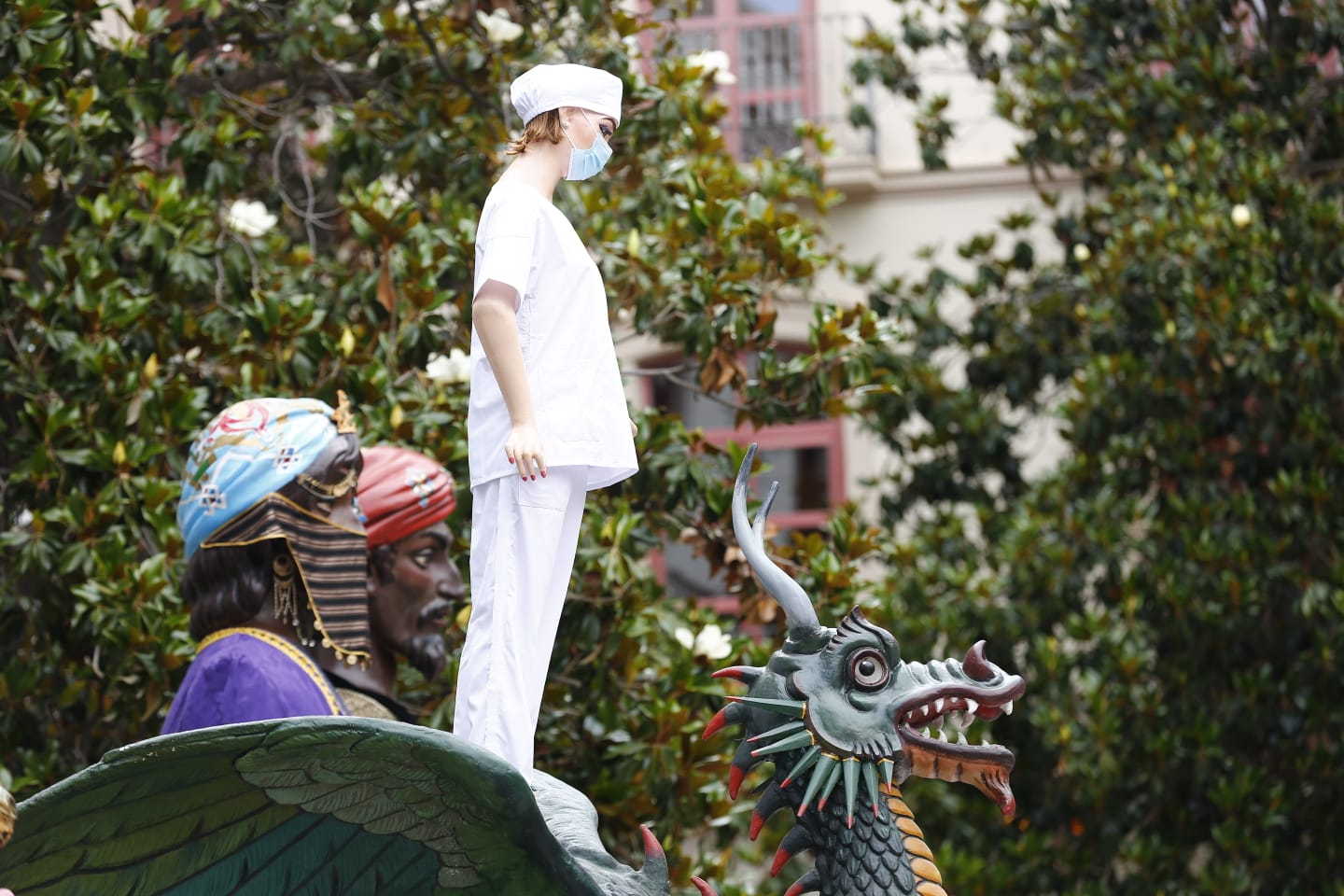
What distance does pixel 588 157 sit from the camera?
372 cm

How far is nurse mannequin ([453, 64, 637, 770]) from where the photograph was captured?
345 cm

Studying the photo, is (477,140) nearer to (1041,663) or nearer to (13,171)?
(13,171)

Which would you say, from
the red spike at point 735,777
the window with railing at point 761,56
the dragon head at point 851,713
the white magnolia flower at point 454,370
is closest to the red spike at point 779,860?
the dragon head at point 851,713

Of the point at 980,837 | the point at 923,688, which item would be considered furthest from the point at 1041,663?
the point at 923,688

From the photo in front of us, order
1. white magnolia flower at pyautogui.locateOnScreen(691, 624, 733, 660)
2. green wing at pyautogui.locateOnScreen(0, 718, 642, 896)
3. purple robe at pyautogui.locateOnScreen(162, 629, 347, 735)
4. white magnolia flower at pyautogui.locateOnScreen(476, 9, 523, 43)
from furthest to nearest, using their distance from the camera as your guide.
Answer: white magnolia flower at pyautogui.locateOnScreen(476, 9, 523, 43), white magnolia flower at pyautogui.locateOnScreen(691, 624, 733, 660), purple robe at pyautogui.locateOnScreen(162, 629, 347, 735), green wing at pyautogui.locateOnScreen(0, 718, 642, 896)

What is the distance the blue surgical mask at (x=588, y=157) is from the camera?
12.1 ft

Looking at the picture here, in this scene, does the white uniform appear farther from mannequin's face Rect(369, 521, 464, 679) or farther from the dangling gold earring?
mannequin's face Rect(369, 521, 464, 679)

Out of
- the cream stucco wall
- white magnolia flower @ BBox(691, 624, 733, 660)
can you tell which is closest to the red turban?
white magnolia flower @ BBox(691, 624, 733, 660)

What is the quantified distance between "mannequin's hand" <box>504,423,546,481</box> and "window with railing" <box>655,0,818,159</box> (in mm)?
11538

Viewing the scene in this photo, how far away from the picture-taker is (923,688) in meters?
3.41

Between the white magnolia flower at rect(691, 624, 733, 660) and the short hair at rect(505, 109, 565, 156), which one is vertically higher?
the short hair at rect(505, 109, 565, 156)

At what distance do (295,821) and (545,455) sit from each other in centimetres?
79

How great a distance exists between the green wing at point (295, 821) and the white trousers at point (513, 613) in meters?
0.31

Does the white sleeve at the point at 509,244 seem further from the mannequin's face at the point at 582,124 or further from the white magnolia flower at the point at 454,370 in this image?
the white magnolia flower at the point at 454,370
